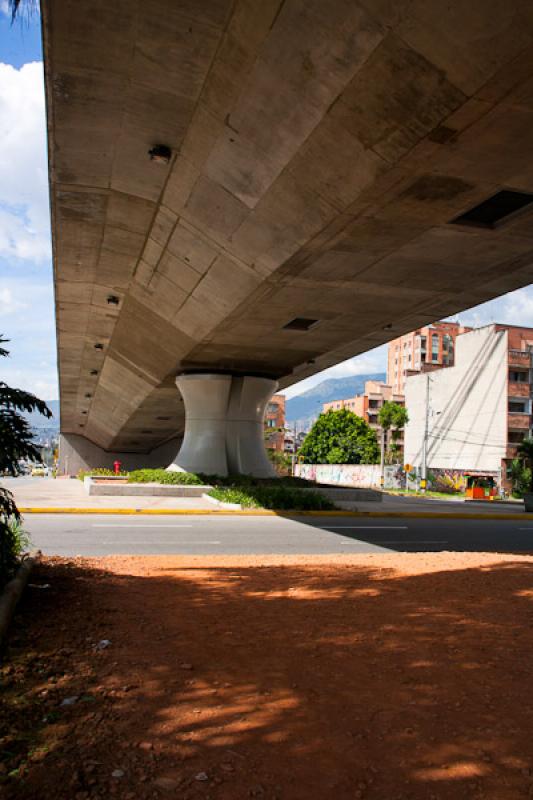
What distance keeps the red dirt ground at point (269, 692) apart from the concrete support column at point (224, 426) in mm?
20069

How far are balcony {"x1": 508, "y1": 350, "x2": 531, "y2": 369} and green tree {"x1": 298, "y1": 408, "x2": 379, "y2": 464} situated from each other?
89.6ft

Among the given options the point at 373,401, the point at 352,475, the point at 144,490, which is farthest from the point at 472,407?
the point at 373,401

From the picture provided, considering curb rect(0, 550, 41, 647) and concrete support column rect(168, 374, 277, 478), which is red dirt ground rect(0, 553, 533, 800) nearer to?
curb rect(0, 550, 41, 647)

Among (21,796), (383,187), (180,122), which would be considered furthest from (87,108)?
(21,796)

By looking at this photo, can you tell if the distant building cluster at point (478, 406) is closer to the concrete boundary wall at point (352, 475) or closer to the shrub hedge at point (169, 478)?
the concrete boundary wall at point (352, 475)

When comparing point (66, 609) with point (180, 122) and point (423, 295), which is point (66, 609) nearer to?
point (180, 122)

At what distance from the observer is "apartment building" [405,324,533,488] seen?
67.2 metres

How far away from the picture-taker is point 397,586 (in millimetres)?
7734

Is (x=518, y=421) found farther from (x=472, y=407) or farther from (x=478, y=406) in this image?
(x=472, y=407)

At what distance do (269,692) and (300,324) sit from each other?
16.2 metres

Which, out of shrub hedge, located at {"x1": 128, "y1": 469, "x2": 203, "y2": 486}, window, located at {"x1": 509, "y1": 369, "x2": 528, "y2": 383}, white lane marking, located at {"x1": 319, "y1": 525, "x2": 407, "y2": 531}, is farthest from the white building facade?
white lane marking, located at {"x1": 319, "y1": 525, "x2": 407, "y2": 531}

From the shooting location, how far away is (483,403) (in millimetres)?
70688

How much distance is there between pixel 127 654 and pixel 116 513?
13338 mm

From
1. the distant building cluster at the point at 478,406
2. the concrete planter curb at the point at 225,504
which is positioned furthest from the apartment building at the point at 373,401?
the concrete planter curb at the point at 225,504
